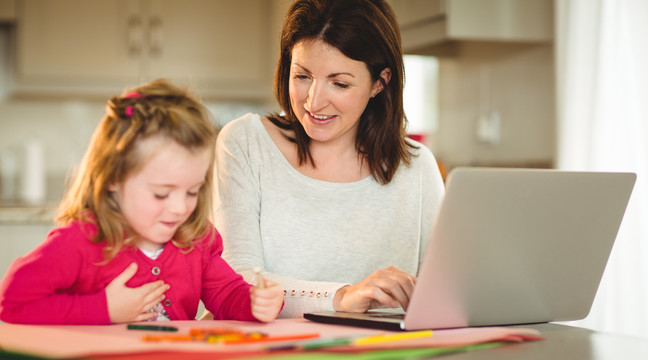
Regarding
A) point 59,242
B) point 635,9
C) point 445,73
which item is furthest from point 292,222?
point 445,73

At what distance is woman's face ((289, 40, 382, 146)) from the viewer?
4.67ft

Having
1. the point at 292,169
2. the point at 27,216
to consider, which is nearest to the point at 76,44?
the point at 27,216

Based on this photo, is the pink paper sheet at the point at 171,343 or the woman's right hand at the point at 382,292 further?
the woman's right hand at the point at 382,292

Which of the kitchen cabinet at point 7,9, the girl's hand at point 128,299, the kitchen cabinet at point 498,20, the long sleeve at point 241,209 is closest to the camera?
the girl's hand at point 128,299

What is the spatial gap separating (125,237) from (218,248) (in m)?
0.20

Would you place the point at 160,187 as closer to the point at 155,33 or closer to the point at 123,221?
the point at 123,221

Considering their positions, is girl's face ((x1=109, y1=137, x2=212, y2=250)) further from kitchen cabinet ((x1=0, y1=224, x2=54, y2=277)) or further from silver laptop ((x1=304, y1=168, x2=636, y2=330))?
kitchen cabinet ((x1=0, y1=224, x2=54, y2=277))

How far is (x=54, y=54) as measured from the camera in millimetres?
3398

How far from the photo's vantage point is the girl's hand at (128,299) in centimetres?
103

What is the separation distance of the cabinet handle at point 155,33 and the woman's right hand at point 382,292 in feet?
8.44

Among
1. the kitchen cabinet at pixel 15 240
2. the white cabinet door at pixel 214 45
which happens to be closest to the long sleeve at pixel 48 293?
the kitchen cabinet at pixel 15 240

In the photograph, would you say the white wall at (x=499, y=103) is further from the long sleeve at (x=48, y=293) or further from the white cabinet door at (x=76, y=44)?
the long sleeve at (x=48, y=293)

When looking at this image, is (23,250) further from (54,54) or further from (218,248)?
(218,248)

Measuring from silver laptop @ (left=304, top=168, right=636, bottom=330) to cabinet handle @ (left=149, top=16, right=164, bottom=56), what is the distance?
266 centimetres
